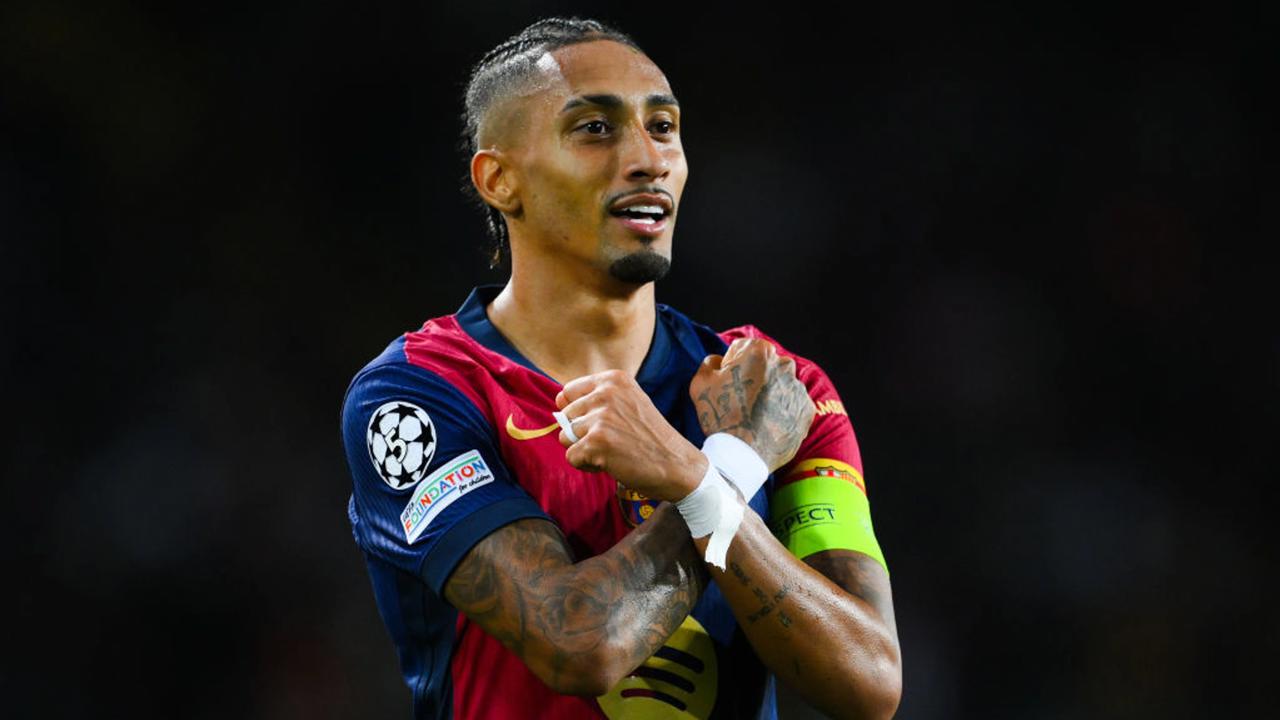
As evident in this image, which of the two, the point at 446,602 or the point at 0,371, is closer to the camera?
→ the point at 446,602

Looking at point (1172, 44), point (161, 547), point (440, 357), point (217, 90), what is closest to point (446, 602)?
point (440, 357)

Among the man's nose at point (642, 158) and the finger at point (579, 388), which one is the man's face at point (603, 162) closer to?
the man's nose at point (642, 158)

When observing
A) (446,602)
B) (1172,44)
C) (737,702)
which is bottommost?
(737,702)

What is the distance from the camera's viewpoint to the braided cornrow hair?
2.92 meters

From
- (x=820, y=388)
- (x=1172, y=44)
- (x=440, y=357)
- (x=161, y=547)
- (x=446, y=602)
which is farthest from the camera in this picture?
(x=1172, y=44)

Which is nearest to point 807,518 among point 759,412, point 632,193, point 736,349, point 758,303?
point 759,412

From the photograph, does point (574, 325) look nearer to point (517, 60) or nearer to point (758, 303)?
point (517, 60)

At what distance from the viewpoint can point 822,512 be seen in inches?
103

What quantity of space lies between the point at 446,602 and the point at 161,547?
3.15 metres

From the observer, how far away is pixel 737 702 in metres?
2.55

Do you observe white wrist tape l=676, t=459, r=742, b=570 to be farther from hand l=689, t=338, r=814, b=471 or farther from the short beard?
the short beard

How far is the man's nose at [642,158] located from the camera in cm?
271

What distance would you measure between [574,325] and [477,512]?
24.3 inches

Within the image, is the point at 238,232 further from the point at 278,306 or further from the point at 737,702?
the point at 737,702
